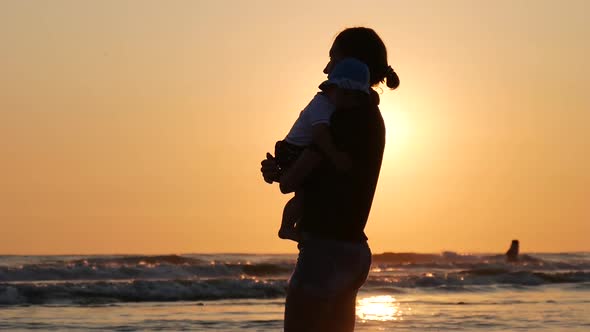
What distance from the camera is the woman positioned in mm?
3635

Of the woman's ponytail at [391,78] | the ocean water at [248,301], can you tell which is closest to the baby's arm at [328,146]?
the woman's ponytail at [391,78]

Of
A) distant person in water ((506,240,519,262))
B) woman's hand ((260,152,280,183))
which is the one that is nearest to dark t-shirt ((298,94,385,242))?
woman's hand ((260,152,280,183))

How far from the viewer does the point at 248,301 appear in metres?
18.2

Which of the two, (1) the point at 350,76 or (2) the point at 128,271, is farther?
(2) the point at 128,271

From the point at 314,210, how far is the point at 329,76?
0.42m

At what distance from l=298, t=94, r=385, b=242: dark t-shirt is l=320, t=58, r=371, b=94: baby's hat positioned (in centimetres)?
8

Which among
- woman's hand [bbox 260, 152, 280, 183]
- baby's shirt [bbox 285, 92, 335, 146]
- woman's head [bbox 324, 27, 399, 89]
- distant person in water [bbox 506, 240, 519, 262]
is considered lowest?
woman's hand [bbox 260, 152, 280, 183]

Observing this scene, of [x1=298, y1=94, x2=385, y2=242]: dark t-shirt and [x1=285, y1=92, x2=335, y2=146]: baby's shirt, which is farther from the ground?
[x1=285, y1=92, x2=335, y2=146]: baby's shirt

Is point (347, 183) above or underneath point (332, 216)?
above

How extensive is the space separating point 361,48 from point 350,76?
0.75 feet

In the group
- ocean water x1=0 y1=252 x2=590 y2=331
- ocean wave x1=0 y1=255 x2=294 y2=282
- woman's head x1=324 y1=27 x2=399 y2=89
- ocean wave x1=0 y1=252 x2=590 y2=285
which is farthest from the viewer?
ocean wave x1=0 y1=255 x2=294 y2=282

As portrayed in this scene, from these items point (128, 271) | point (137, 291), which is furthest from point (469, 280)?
point (128, 271)

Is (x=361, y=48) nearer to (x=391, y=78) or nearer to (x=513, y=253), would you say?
(x=391, y=78)

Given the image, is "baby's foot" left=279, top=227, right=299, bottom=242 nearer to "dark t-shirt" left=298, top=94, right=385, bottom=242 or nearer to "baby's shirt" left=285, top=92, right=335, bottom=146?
"dark t-shirt" left=298, top=94, right=385, bottom=242
